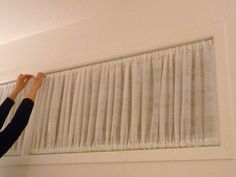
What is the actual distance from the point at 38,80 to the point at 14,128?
39 cm

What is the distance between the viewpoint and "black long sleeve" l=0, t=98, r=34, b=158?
1.69m

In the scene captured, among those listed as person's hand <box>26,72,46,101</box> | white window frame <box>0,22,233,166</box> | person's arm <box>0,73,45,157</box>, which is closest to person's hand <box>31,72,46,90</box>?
person's hand <box>26,72,46,101</box>

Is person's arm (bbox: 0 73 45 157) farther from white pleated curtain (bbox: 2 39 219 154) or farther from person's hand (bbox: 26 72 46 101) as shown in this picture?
white pleated curtain (bbox: 2 39 219 154)

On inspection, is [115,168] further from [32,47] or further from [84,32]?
[32,47]

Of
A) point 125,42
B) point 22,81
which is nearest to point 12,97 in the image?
point 22,81

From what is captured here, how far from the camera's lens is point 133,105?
1.63 metres

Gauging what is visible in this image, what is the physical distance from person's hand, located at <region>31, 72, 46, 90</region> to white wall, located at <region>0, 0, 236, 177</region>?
73 millimetres

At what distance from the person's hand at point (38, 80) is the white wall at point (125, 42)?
73 mm

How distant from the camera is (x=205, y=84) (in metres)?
1.47

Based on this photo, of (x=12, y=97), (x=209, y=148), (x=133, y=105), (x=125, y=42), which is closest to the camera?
(x=209, y=148)

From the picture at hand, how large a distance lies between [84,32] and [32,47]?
46 cm

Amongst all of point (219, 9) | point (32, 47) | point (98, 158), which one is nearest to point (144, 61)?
point (219, 9)

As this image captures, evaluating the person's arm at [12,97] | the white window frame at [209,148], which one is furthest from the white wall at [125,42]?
the person's arm at [12,97]

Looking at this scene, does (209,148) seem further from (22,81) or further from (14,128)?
(22,81)
